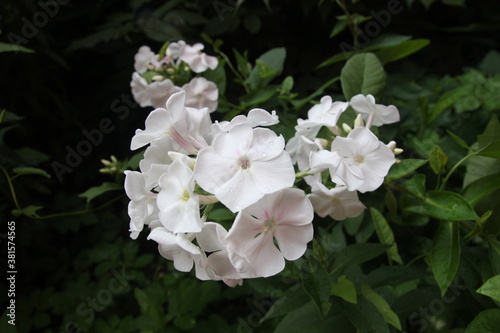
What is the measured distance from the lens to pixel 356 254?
3.04ft

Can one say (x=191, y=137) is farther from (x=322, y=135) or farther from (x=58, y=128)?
(x=58, y=128)

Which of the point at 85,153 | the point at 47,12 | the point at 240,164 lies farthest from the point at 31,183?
the point at 240,164

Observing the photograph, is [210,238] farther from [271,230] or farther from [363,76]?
[363,76]

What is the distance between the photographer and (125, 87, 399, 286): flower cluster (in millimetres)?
626

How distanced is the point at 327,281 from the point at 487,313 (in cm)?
28

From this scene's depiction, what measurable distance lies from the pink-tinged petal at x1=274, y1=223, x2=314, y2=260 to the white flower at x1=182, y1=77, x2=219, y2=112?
60cm

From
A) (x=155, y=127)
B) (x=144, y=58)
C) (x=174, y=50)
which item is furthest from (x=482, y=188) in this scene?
(x=144, y=58)

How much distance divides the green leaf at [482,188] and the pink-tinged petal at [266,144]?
493 mm

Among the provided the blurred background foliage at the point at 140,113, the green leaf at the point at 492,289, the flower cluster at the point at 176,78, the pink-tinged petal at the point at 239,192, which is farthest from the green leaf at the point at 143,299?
the green leaf at the point at 492,289

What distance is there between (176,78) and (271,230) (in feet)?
2.51

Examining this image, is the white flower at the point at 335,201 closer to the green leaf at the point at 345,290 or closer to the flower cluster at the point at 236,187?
the flower cluster at the point at 236,187

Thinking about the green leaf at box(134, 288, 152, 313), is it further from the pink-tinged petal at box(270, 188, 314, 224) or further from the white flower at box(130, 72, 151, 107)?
the pink-tinged petal at box(270, 188, 314, 224)

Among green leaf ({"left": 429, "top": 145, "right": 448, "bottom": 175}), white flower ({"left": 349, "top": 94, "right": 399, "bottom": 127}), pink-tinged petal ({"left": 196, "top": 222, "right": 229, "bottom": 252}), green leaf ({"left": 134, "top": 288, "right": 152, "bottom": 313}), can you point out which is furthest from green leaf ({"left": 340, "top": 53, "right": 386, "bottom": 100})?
green leaf ({"left": 134, "top": 288, "right": 152, "bottom": 313})

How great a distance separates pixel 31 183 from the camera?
5.17 feet
